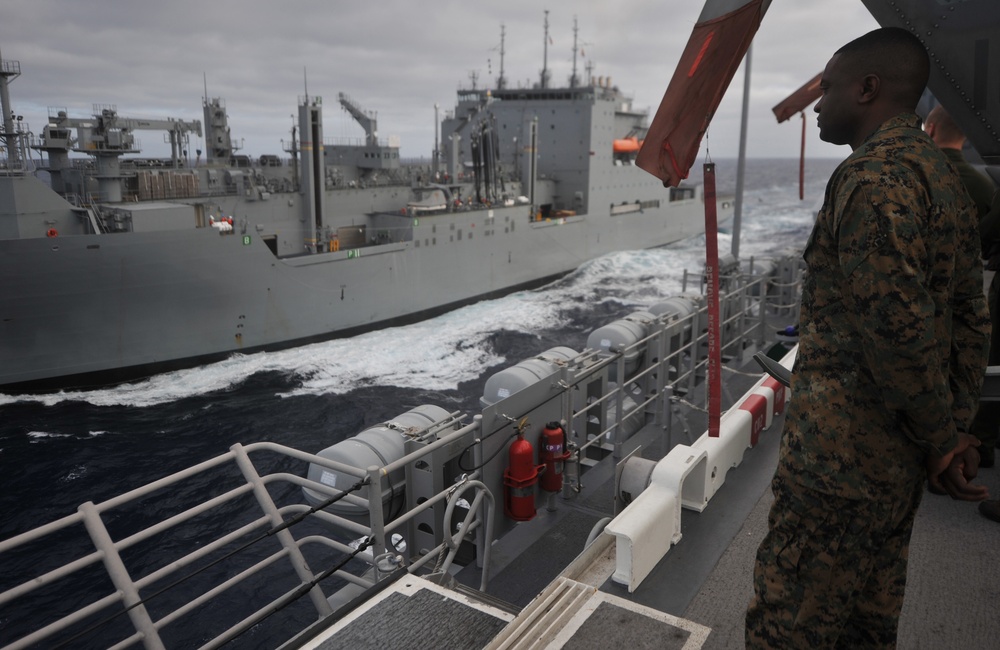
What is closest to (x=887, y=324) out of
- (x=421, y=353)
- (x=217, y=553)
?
(x=217, y=553)

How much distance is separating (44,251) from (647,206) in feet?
77.0

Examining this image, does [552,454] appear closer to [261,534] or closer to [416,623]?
[261,534]

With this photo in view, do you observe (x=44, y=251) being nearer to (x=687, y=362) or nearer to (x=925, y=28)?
(x=687, y=362)

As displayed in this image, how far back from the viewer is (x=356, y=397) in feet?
40.0

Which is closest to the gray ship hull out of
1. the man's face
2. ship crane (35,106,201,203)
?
ship crane (35,106,201,203)

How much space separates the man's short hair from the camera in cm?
166

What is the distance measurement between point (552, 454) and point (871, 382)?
3471 mm

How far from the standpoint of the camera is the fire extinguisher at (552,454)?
4922 millimetres

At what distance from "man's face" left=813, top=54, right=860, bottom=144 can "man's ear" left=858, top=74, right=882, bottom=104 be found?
0.01m

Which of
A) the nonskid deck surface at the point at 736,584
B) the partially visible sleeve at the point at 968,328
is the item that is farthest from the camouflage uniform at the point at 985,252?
the partially visible sleeve at the point at 968,328

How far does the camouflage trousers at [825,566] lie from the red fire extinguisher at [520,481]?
2.76 m

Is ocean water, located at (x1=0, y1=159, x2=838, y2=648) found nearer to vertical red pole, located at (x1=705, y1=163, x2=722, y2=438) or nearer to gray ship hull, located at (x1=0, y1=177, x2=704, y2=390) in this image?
gray ship hull, located at (x1=0, y1=177, x2=704, y2=390)

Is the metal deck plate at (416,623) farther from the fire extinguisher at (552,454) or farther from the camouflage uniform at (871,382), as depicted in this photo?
the fire extinguisher at (552,454)

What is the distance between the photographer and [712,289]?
3301 millimetres
